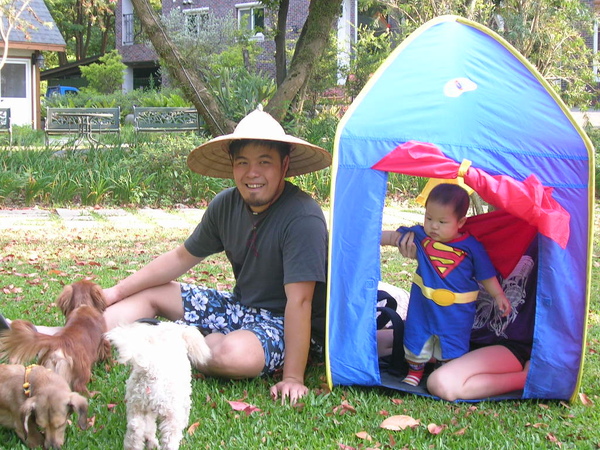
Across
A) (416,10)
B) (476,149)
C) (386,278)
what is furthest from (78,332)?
(416,10)

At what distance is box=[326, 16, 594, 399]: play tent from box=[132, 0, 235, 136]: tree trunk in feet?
23.4

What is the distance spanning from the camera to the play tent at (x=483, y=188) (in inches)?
122

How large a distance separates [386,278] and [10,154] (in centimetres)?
678

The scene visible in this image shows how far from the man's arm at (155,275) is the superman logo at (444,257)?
4.31 ft

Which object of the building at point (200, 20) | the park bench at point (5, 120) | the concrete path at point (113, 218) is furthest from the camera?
the building at point (200, 20)

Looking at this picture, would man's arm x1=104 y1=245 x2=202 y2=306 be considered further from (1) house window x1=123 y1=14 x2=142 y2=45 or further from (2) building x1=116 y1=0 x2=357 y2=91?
(1) house window x1=123 y1=14 x2=142 y2=45

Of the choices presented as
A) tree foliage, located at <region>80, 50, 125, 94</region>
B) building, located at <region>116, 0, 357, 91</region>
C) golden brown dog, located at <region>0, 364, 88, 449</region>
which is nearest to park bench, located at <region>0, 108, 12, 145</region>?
building, located at <region>116, 0, 357, 91</region>

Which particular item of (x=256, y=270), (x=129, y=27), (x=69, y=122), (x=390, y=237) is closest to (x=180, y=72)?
(x=69, y=122)

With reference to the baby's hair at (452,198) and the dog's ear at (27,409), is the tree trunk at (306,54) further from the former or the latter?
Answer: the dog's ear at (27,409)

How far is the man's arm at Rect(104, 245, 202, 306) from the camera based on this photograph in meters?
3.74

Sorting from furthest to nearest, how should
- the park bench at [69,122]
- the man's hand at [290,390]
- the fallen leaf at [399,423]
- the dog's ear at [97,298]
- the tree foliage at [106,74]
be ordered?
1. the tree foliage at [106,74]
2. the park bench at [69,122]
3. the dog's ear at [97,298]
4. the man's hand at [290,390]
5. the fallen leaf at [399,423]

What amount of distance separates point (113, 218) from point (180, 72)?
2.59m

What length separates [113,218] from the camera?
888 cm

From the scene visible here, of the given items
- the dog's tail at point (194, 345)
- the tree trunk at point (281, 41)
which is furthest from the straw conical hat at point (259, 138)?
the tree trunk at point (281, 41)
